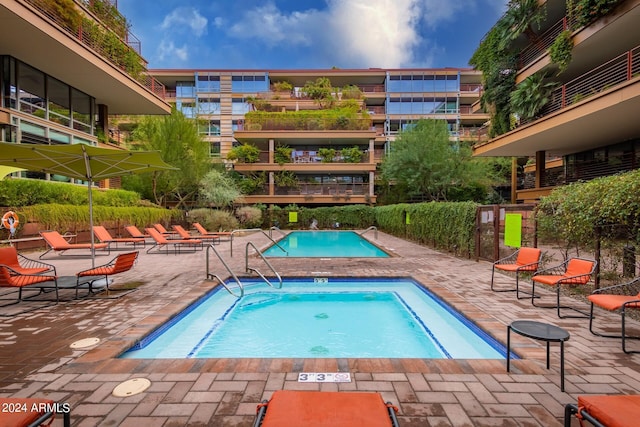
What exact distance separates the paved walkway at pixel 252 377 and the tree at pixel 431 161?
20.7 meters

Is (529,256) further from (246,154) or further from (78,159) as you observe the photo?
(246,154)

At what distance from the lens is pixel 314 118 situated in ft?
92.2

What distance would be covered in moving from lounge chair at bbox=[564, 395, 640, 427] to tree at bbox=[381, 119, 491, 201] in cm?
2346

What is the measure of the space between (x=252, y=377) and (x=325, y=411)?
4.58 ft

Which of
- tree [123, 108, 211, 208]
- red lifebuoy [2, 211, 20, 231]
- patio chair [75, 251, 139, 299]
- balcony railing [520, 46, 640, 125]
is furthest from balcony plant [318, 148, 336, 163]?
patio chair [75, 251, 139, 299]

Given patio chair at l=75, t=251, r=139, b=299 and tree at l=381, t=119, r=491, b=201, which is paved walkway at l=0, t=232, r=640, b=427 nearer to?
patio chair at l=75, t=251, r=139, b=299

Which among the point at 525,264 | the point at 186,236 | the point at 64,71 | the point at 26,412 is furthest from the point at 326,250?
the point at 64,71

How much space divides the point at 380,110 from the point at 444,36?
43265mm

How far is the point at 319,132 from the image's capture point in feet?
91.6

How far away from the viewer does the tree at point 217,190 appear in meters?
23.1

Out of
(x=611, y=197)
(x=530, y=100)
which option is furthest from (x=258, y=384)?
(x=530, y=100)

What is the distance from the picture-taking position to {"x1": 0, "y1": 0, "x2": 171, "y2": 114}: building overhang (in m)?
10.2

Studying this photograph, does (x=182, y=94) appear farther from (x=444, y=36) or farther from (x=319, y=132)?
(x=444, y=36)

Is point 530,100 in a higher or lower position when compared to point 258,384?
higher
